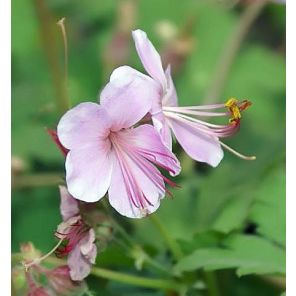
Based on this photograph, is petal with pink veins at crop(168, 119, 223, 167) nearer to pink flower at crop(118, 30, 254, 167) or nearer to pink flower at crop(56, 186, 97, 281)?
pink flower at crop(118, 30, 254, 167)

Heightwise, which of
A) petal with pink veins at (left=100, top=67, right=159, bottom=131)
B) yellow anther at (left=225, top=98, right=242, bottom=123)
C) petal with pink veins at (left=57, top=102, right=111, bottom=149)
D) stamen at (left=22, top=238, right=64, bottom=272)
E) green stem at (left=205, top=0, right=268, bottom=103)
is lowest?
stamen at (left=22, top=238, right=64, bottom=272)

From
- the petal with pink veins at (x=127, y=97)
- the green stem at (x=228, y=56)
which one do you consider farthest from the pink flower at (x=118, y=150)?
the green stem at (x=228, y=56)

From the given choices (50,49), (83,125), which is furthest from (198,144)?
(50,49)

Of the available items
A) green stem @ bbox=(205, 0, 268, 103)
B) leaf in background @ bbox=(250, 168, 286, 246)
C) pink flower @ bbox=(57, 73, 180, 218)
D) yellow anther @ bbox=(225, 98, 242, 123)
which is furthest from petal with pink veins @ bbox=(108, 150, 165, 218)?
green stem @ bbox=(205, 0, 268, 103)

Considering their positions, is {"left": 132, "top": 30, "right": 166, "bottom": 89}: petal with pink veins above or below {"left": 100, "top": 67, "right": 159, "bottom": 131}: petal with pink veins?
above

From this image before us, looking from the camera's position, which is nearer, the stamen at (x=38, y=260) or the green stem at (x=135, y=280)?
the stamen at (x=38, y=260)

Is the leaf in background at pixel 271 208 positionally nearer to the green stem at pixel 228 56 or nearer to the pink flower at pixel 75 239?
the pink flower at pixel 75 239
